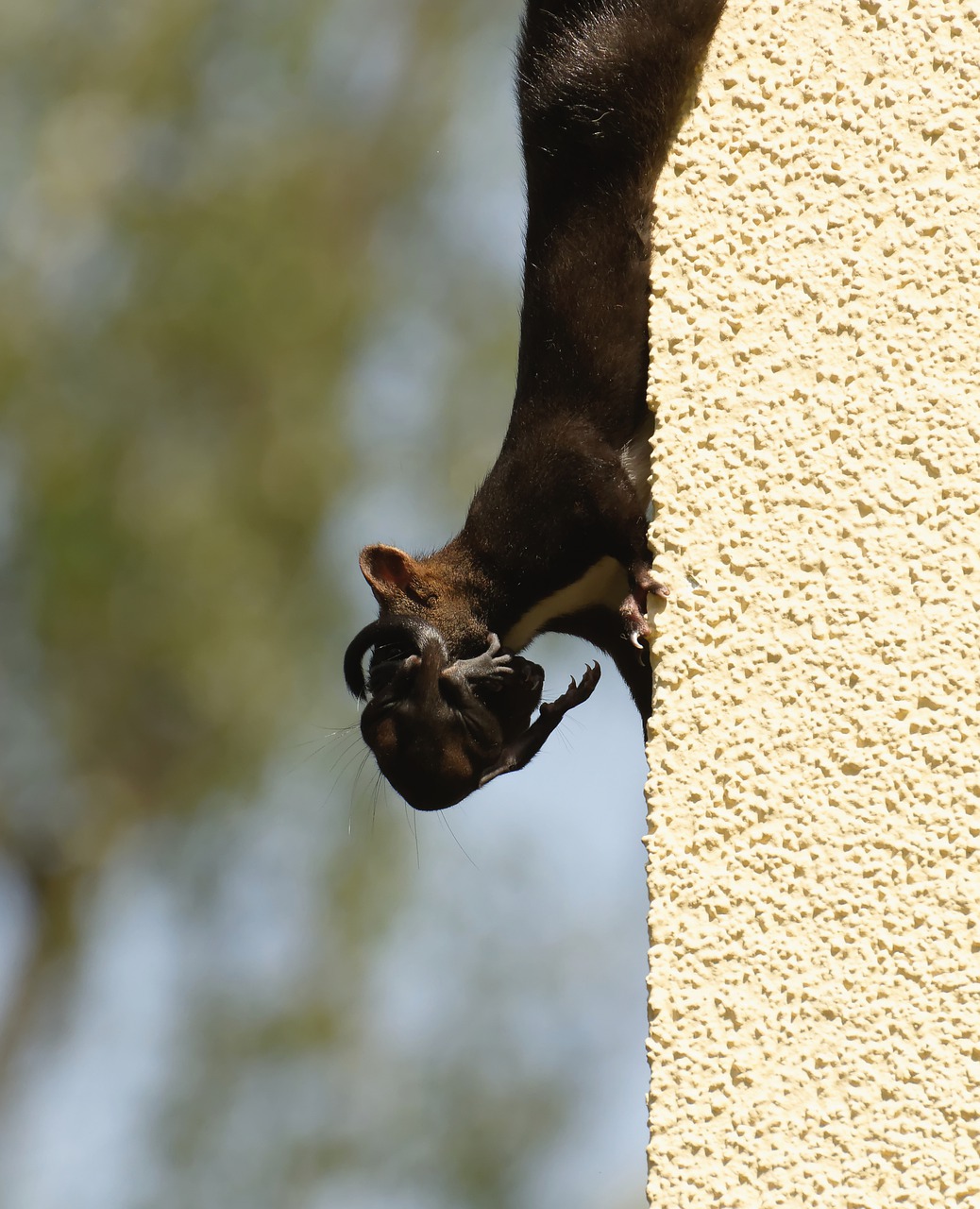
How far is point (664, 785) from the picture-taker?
1613 millimetres

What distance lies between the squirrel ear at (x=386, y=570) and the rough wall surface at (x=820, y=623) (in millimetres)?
1130

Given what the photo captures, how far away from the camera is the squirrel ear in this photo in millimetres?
2850

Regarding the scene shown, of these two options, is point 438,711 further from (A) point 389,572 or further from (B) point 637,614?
(B) point 637,614

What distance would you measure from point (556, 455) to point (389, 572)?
0.43 m

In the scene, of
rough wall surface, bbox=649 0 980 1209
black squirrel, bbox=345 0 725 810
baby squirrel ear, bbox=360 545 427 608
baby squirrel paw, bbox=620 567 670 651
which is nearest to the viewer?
rough wall surface, bbox=649 0 980 1209

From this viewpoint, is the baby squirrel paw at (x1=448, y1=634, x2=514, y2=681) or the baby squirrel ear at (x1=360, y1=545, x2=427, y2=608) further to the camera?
the baby squirrel ear at (x1=360, y1=545, x2=427, y2=608)

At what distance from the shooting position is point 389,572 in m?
2.87

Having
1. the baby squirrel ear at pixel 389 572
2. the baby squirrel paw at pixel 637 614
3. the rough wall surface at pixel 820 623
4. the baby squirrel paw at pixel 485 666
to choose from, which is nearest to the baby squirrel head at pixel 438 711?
the baby squirrel paw at pixel 485 666

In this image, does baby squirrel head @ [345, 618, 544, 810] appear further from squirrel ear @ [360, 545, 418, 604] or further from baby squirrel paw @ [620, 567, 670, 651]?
baby squirrel paw @ [620, 567, 670, 651]

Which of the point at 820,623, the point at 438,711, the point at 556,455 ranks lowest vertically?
the point at 438,711

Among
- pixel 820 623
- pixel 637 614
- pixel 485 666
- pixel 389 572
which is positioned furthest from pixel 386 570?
pixel 820 623

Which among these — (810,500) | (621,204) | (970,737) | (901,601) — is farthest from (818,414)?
(621,204)

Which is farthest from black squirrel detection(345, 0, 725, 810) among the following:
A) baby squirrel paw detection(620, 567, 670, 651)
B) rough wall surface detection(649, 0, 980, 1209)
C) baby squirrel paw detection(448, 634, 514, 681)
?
rough wall surface detection(649, 0, 980, 1209)

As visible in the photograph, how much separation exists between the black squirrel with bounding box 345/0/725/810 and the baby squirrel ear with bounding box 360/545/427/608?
2.3 inches
